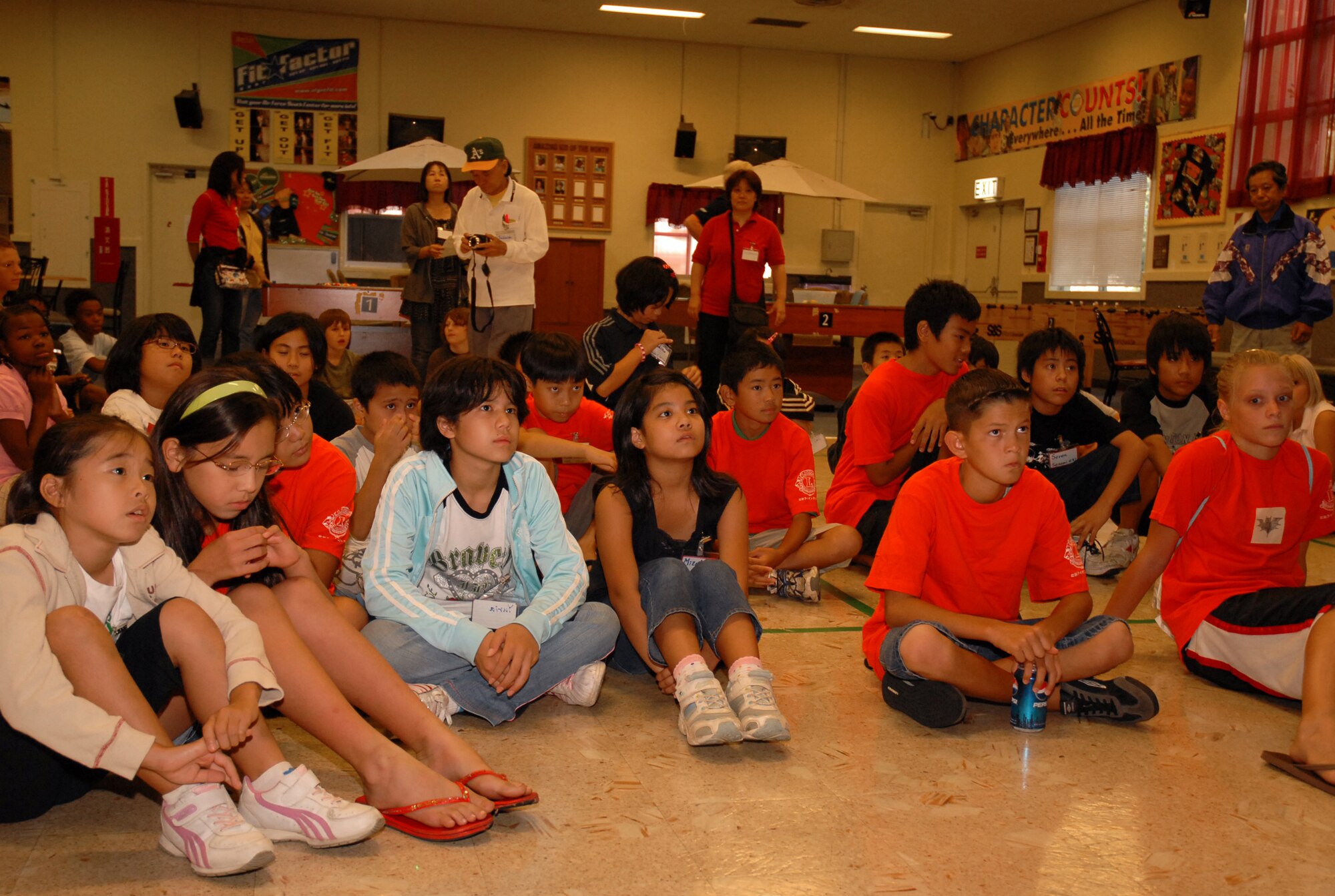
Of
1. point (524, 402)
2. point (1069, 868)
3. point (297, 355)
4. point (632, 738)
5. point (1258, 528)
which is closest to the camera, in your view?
point (1069, 868)

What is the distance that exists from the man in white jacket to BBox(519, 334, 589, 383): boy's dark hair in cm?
259

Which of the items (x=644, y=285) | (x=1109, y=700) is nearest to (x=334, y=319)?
(x=644, y=285)

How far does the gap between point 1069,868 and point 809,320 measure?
278 inches

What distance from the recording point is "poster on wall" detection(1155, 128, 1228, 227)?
902 cm

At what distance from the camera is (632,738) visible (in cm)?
215

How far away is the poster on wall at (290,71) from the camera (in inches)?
443

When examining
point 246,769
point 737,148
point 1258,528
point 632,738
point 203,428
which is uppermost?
point 737,148

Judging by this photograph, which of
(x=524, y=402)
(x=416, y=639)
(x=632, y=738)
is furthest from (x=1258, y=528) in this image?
(x=416, y=639)

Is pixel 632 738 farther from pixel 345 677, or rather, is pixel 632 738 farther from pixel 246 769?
pixel 246 769

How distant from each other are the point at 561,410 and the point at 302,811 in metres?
1.79

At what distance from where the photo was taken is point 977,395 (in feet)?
7.56

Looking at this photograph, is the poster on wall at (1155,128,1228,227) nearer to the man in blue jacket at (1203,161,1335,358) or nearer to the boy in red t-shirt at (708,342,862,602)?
the man in blue jacket at (1203,161,1335,358)

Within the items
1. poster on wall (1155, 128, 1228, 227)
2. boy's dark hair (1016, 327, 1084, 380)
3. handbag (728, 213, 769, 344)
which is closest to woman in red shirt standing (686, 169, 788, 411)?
handbag (728, 213, 769, 344)

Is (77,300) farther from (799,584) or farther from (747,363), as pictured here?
(799,584)
